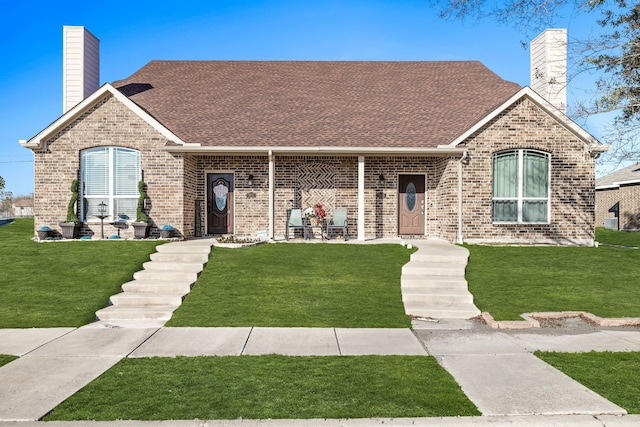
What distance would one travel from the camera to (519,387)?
4.69 metres

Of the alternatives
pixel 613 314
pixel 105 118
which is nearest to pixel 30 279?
pixel 105 118

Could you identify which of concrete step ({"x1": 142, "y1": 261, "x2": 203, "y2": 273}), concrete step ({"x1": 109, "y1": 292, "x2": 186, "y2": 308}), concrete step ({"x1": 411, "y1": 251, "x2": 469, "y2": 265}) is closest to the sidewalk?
concrete step ({"x1": 109, "y1": 292, "x2": 186, "y2": 308})

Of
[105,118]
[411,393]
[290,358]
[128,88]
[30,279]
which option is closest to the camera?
[411,393]

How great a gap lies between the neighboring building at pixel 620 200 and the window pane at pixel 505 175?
15503mm

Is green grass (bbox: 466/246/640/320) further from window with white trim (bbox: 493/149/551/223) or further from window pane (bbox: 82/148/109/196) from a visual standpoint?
window pane (bbox: 82/148/109/196)

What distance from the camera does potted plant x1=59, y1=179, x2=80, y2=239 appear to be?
44.7 ft

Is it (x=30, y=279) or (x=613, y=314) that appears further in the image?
(x=30, y=279)

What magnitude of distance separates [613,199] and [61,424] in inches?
1266

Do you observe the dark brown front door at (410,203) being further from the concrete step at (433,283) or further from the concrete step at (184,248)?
the concrete step at (184,248)

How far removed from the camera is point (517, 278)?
33.2 feet

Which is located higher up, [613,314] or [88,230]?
[88,230]

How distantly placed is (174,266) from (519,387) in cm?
814

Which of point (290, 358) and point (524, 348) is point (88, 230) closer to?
point (290, 358)

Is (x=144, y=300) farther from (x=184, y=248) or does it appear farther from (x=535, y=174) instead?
(x=535, y=174)
